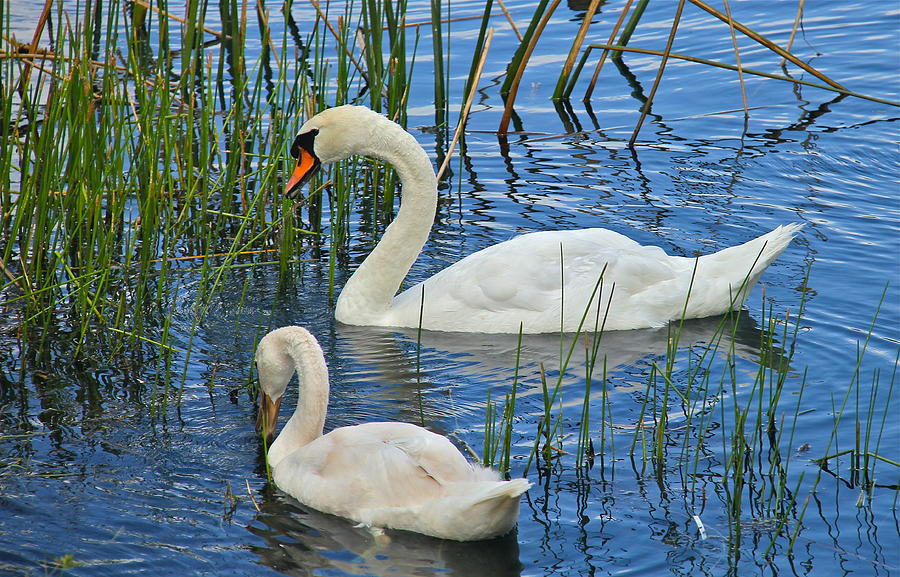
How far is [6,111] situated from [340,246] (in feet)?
10.1

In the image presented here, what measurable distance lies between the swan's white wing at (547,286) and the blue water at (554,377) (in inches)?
7.3

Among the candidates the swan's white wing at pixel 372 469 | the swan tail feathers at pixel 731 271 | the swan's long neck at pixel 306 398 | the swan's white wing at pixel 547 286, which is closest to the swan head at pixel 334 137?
the swan's white wing at pixel 547 286

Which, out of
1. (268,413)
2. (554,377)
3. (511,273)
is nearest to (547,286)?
(511,273)

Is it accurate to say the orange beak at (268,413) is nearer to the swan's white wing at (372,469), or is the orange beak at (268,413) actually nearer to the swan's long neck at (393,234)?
the swan's white wing at (372,469)

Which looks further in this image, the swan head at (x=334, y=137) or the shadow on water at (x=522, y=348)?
the swan head at (x=334, y=137)

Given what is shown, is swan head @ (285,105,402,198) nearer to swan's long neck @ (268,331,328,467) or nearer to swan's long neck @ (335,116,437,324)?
swan's long neck @ (335,116,437,324)

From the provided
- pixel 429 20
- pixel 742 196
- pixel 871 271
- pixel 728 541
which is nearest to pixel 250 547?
pixel 728 541

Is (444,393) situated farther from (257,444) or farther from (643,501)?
(643,501)

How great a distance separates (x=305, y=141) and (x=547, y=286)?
6.06 feet

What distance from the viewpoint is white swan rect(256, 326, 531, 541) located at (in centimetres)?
491

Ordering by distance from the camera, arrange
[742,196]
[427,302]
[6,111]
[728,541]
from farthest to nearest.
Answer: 1. [742,196]
2. [427,302]
3. [6,111]
4. [728,541]

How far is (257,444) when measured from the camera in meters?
6.10

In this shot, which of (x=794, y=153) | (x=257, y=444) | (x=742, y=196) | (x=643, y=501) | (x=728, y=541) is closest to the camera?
(x=728, y=541)

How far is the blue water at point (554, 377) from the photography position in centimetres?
504
